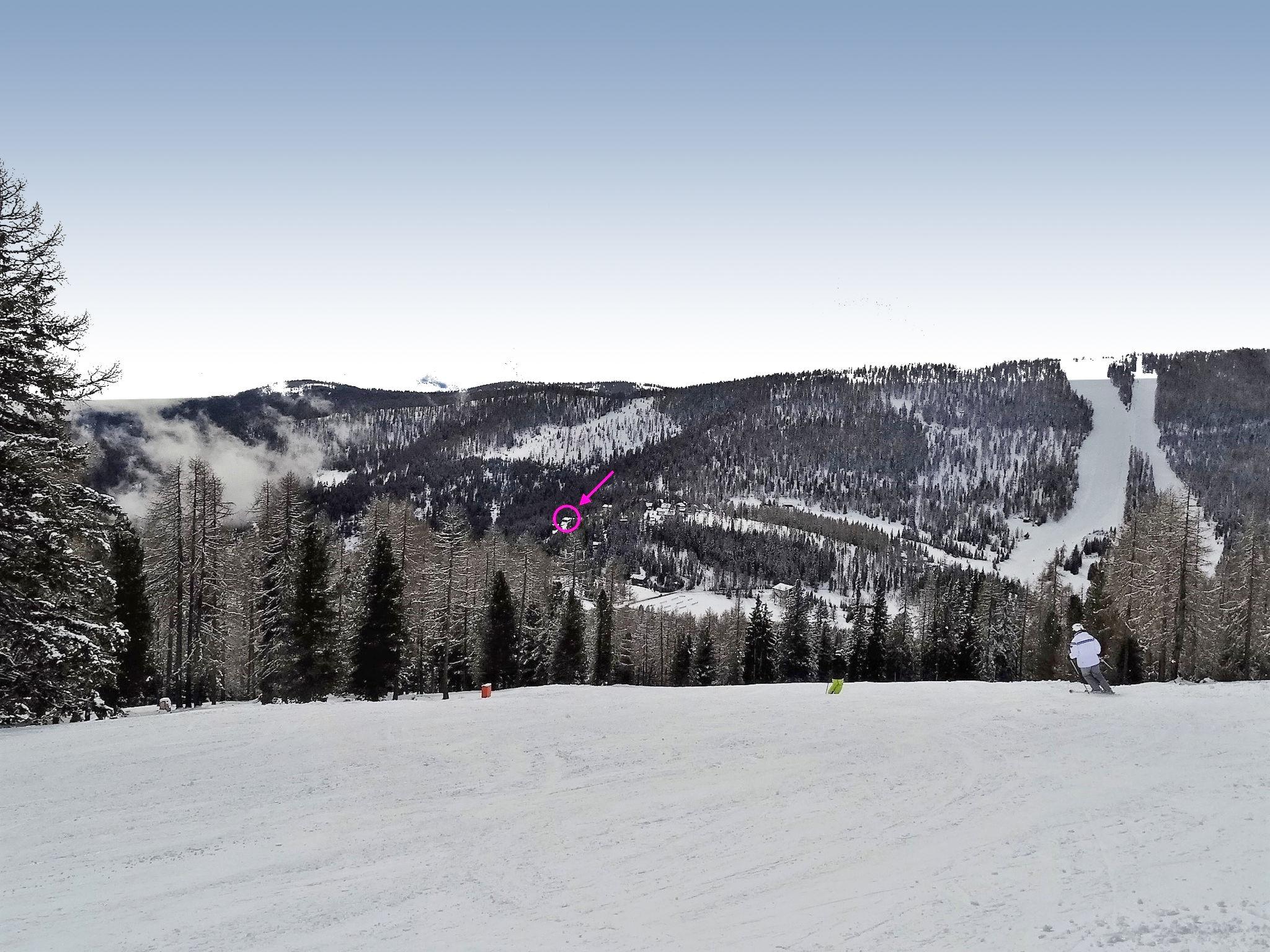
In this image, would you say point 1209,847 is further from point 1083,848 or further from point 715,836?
point 715,836

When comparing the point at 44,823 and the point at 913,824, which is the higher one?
the point at 913,824

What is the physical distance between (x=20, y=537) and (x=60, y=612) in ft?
6.82

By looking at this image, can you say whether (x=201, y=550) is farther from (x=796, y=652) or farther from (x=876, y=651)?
(x=876, y=651)

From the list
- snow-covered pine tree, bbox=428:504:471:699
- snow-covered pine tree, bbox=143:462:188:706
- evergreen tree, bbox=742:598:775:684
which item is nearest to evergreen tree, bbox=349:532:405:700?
→ snow-covered pine tree, bbox=428:504:471:699

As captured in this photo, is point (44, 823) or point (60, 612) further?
point (60, 612)

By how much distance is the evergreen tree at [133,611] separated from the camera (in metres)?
41.6

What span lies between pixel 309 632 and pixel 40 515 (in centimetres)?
2265

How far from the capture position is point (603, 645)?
6631cm

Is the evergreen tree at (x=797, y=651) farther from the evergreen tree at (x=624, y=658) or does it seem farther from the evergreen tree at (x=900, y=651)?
the evergreen tree at (x=624, y=658)

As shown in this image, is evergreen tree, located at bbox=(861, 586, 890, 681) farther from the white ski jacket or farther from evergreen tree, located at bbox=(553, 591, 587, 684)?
the white ski jacket

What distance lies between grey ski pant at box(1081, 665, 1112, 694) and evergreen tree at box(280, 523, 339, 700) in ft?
110

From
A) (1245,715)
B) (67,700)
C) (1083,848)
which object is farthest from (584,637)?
(1083,848)

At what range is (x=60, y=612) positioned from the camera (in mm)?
18266

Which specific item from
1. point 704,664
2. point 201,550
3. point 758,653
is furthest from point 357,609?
point 758,653
